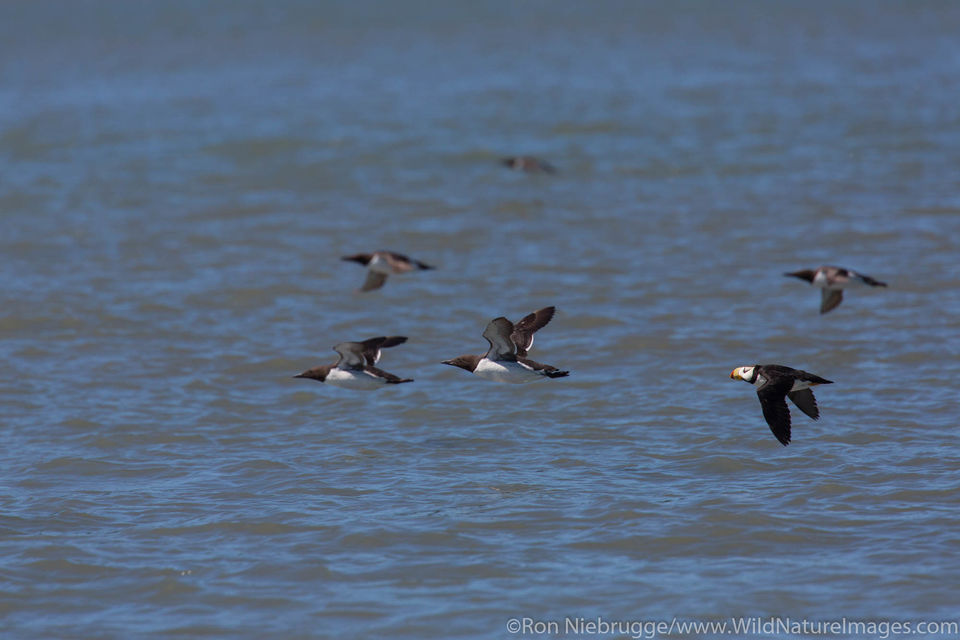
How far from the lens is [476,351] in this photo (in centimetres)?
1395

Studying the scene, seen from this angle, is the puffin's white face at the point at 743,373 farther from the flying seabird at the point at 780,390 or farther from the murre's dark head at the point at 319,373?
the murre's dark head at the point at 319,373

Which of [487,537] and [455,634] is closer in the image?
[455,634]

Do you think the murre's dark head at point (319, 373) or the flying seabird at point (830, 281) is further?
the flying seabird at point (830, 281)

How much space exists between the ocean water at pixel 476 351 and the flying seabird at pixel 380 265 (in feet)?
1.84

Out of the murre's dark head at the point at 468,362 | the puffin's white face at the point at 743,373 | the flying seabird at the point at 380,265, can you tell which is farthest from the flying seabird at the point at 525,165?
the puffin's white face at the point at 743,373

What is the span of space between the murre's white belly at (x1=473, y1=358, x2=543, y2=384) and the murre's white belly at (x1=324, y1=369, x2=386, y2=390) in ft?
2.94

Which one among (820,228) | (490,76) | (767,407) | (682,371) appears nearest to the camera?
(767,407)

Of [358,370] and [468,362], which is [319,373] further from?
[468,362]

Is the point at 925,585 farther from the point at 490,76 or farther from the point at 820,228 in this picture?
the point at 490,76

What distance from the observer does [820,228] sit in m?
18.2

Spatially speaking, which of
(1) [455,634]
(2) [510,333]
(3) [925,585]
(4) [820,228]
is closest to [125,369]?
(2) [510,333]

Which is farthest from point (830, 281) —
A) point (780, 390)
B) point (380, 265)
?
point (380, 265)

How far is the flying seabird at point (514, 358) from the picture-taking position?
11.3m

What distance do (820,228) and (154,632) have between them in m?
12.7
